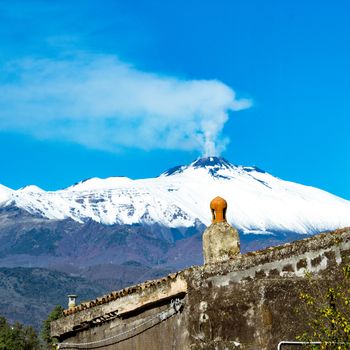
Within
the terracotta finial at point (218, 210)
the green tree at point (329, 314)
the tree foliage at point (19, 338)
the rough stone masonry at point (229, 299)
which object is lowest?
the green tree at point (329, 314)

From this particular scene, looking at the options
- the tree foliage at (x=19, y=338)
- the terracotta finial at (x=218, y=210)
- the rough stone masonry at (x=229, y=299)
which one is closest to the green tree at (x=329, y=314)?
the rough stone masonry at (x=229, y=299)

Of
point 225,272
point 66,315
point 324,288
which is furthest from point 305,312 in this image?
point 66,315

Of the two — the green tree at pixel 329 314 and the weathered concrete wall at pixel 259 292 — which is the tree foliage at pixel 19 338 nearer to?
the weathered concrete wall at pixel 259 292

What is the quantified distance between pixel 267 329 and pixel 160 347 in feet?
8.73

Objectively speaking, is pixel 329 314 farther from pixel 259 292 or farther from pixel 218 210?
pixel 218 210

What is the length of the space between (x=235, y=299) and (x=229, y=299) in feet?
0.41

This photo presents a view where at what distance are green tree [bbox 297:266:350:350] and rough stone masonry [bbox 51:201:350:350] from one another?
12 centimetres

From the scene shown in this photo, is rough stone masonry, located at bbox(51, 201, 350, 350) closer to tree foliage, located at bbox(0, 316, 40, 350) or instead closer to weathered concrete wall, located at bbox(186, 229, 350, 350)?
weathered concrete wall, located at bbox(186, 229, 350, 350)

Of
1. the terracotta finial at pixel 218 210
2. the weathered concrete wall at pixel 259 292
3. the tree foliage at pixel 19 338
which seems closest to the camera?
the weathered concrete wall at pixel 259 292

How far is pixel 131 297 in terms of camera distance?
48.3 ft

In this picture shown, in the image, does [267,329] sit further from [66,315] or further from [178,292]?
[66,315]

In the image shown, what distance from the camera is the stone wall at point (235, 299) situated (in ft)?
37.6

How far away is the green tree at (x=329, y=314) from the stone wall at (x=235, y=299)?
13 cm

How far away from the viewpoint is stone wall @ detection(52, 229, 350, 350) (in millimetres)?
11445
